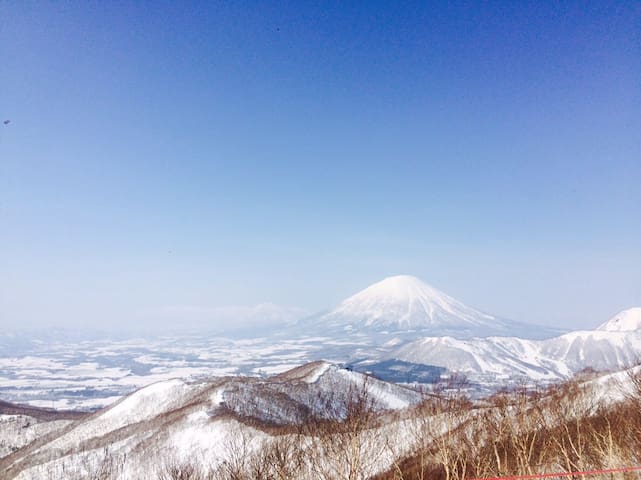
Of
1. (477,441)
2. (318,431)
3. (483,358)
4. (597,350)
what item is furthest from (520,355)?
(477,441)

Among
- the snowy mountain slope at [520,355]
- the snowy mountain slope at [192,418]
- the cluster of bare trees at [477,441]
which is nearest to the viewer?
the cluster of bare trees at [477,441]

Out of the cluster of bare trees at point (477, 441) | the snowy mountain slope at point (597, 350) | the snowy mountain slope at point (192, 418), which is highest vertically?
the cluster of bare trees at point (477, 441)

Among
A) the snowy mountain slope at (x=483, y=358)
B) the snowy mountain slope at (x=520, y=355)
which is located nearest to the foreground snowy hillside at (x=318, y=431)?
the snowy mountain slope at (x=483, y=358)

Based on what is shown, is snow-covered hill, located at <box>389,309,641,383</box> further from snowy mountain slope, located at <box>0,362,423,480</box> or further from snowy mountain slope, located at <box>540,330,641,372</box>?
snowy mountain slope, located at <box>0,362,423,480</box>

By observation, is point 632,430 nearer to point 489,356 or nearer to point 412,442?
point 412,442

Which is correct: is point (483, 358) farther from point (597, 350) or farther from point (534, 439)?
point (534, 439)

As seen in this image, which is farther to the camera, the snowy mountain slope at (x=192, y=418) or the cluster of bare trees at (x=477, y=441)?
the snowy mountain slope at (x=192, y=418)

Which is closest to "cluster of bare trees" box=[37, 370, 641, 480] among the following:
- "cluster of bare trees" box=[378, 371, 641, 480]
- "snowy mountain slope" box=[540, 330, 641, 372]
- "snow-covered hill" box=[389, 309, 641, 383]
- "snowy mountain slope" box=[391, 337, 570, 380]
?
"cluster of bare trees" box=[378, 371, 641, 480]

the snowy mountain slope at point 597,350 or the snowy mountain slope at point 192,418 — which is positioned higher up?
the snowy mountain slope at point 192,418

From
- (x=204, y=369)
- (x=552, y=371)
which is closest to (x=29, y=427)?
(x=204, y=369)

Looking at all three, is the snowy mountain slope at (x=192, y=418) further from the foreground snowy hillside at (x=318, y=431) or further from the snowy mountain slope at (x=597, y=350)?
the snowy mountain slope at (x=597, y=350)
